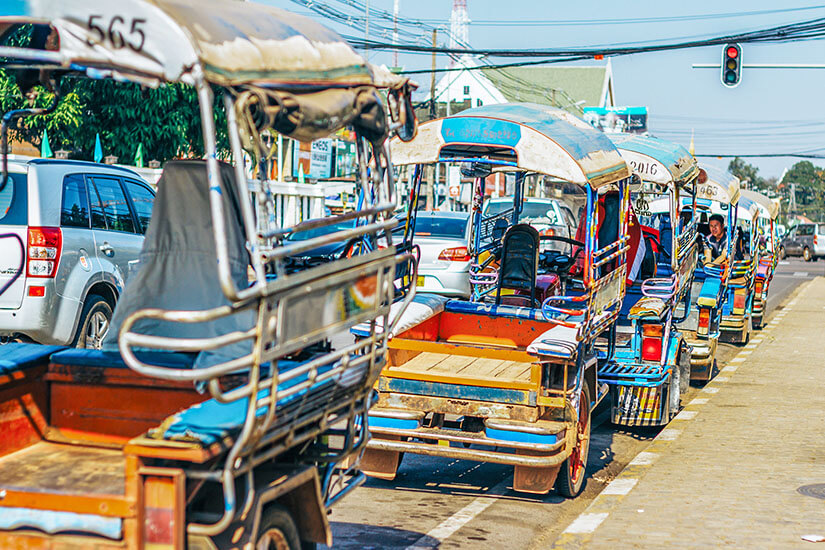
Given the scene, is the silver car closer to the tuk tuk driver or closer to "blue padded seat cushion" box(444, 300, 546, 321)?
the tuk tuk driver

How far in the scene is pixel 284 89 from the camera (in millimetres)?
4250

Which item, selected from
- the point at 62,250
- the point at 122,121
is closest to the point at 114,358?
the point at 62,250

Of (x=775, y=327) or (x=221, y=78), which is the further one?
(x=775, y=327)

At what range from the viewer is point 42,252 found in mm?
9633

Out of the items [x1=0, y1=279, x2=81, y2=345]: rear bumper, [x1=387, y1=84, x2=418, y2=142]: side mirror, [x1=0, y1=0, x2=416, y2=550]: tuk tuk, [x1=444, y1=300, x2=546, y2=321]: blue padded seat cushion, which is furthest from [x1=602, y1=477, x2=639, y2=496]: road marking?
[x1=0, y1=279, x2=81, y2=345]: rear bumper

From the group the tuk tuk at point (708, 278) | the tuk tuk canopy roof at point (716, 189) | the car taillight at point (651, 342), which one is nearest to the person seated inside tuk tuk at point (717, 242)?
the tuk tuk at point (708, 278)

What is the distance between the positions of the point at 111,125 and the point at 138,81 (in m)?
17.4

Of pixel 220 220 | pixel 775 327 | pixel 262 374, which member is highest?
pixel 220 220

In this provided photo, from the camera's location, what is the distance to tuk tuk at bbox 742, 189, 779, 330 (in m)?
20.1

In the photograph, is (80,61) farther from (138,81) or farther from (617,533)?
(617,533)

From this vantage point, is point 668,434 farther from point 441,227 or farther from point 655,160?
point 441,227

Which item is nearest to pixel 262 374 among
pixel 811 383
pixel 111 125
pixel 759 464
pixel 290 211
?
pixel 759 464

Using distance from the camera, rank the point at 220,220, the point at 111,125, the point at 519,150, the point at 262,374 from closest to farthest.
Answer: the point at 220,220, the point at 262,374, the point at 519,150, the point at 111,125

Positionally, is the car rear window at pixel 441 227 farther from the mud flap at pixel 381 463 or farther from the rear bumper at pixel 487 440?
the rear bumper at pixel 487 440
